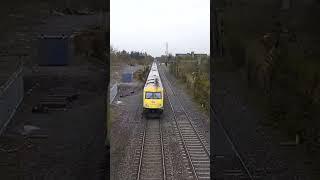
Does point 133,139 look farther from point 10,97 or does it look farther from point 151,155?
point 10,97

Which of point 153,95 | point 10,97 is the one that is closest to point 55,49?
point 10,97

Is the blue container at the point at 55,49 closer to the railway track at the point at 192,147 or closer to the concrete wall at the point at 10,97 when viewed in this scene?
the concrete wall at the point at 10,97

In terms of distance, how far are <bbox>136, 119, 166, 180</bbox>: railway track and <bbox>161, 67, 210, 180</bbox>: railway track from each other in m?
0.65

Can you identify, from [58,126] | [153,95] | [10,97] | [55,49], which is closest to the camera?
[55,49]

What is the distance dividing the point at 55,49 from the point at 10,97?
6.68 ft

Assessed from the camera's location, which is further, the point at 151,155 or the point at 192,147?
the point at 192,147

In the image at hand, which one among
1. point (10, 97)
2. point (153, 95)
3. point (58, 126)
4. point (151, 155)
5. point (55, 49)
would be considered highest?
point (55, 49)

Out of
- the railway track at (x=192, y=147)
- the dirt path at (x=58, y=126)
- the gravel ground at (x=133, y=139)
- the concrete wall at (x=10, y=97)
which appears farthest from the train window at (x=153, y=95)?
the concrete wall at (x=10, y=97)

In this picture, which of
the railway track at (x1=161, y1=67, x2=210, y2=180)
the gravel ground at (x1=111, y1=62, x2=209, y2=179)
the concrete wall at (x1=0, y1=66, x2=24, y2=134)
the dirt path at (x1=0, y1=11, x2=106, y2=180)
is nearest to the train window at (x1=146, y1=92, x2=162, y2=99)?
the gravel ground at (x1=111, y1=62, x2=209, y2=179)

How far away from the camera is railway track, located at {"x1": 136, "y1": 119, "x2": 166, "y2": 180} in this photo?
923cm

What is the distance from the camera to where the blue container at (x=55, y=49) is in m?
8.23

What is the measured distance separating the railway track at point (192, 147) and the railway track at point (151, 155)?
647 millimetres

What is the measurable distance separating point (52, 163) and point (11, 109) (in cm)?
218

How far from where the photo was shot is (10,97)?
9633 mm
